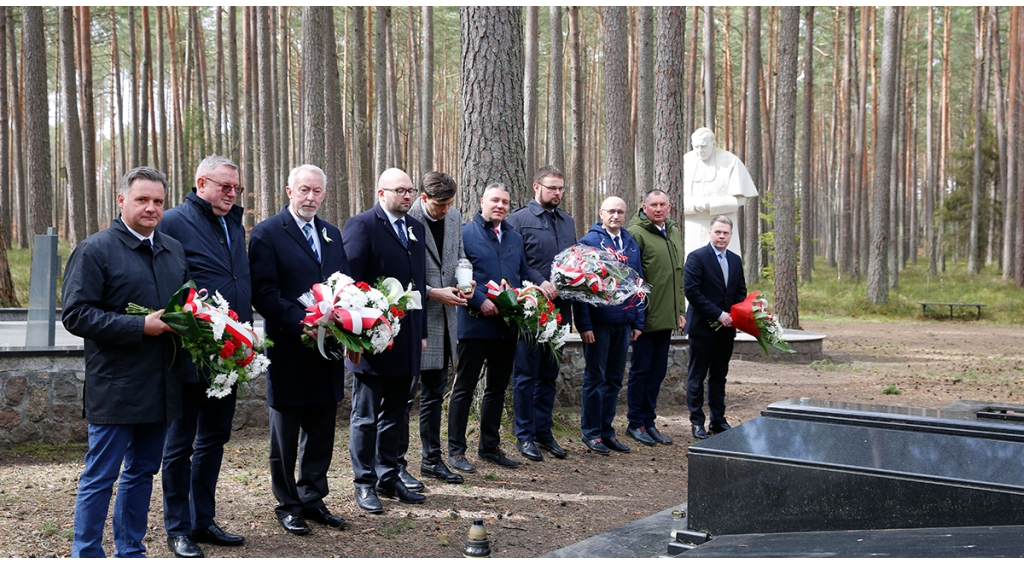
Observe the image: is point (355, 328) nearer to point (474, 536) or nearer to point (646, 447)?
point (474, 536)

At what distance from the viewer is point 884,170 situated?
19.4 m

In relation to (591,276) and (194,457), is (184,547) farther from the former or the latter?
(591,276)

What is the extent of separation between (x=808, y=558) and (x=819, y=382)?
27.1 feet

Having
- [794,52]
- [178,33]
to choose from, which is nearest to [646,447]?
[794,52]

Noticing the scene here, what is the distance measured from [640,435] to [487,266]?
2.33 m

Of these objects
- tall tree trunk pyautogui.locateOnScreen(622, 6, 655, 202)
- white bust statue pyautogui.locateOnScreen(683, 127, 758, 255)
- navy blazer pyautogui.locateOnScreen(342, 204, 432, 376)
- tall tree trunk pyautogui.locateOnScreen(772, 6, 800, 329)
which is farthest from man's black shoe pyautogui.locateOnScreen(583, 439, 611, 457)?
tall tree trunk pyautogui.locateOnScreen(622, 6, 655, 202)

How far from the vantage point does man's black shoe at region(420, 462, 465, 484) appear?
5.60 metres

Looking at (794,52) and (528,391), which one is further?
(794,52)

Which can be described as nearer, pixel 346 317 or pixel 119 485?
pixel 119 485

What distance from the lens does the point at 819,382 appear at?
35.0 ft

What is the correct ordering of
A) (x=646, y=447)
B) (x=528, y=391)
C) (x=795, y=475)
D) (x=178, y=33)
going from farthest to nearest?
(x=178, y=33) < (x=646, y=447) < (x=528, y=391) < (x=795, y=475)

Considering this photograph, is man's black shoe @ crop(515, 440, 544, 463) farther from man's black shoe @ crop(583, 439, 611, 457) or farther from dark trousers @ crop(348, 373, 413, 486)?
dark trousers @ crop(348, 373, 413, 486)

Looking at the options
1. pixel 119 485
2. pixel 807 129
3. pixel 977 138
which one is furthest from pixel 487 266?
pixel 977 138

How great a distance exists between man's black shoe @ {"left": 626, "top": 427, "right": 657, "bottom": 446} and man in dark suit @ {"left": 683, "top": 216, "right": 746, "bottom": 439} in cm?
46
